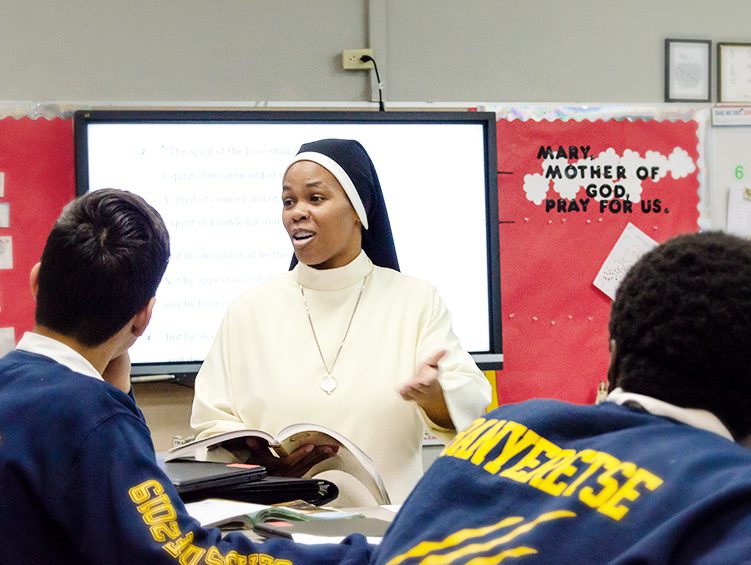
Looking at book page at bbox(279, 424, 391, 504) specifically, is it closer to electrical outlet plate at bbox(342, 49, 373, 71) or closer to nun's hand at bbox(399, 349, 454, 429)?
nun's hand at bbox(399, 349, 454, 429)

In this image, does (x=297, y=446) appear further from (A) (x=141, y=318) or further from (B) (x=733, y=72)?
(B) (x=733, y=72)

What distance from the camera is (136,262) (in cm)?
131

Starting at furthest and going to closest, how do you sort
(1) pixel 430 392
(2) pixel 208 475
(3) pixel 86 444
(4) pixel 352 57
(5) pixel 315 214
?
(4) pixel 352 57, (5) pixel 315 214, (1) pixel 430 392, (2) pixel 208 475, (3) pixel 86 444

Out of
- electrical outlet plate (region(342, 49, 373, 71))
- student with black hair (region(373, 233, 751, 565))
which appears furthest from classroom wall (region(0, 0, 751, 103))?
student with black hair (region(373, 233, 751, 565))

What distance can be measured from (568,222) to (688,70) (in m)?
0.70

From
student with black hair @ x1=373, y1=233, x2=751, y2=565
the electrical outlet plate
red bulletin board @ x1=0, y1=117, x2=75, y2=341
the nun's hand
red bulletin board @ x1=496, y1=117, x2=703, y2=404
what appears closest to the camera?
student with black hair @ x1=373, y1=233, x2=751, y2=565

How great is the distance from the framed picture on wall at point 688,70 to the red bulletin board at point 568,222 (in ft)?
0.35

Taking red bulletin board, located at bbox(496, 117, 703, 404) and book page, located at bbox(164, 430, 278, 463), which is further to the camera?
red bulletin board, located at bbox(496, 117, 703, 404)

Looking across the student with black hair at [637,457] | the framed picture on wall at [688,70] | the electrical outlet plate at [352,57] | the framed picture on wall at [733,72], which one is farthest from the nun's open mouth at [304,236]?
the framed picture on wall at [733,72]

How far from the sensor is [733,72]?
11.0ft

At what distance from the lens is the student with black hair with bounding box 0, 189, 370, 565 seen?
114 centimetres

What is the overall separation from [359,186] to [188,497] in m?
1.11

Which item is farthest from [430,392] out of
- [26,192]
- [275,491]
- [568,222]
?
[26,192]

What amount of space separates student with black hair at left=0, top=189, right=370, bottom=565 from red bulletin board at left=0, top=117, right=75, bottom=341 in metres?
1.76
